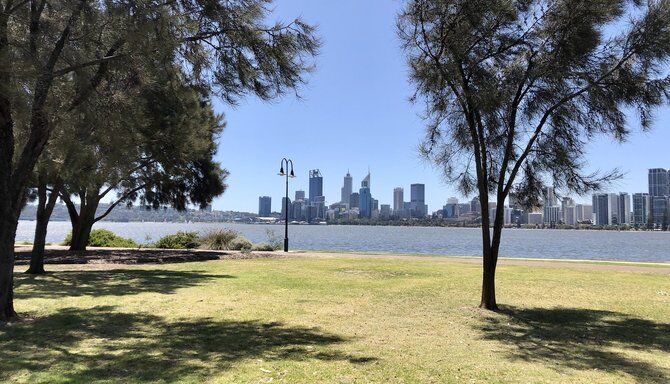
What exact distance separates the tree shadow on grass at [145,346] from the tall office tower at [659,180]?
1159 cm

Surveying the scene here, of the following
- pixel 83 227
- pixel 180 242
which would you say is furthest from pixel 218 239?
pixel 83 227

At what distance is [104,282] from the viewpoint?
14.1m

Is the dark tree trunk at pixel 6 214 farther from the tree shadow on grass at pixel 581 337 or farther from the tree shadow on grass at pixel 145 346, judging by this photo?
the tree shadow on grass at pixel 581 337

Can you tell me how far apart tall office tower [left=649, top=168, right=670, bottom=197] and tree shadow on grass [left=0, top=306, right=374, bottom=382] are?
1159 cm

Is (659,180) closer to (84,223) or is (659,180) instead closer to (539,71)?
(539,71)

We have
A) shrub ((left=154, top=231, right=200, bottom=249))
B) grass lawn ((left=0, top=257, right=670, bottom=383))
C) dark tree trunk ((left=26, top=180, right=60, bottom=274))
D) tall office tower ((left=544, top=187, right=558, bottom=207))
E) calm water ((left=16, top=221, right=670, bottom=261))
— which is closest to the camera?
grass lawn ((left=0, top=257, right=670, bottom=383))

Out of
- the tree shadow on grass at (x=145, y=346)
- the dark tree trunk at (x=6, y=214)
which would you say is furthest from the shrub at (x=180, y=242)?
the dark tree trunk at (x=6, y=214)

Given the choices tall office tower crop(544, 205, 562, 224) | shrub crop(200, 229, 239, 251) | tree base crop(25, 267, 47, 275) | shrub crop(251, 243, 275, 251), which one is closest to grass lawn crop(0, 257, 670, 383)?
tree base crop(25, 267, 47, 275)

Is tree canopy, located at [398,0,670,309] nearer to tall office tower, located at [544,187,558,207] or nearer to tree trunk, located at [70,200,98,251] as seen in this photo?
tall office tower, located at [544,187,558,207]

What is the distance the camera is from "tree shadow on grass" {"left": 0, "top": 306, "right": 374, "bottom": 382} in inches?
221

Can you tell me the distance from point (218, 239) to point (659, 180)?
24908 mm

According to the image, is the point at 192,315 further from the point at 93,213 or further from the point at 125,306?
the point at 93,213

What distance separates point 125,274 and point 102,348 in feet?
34.3

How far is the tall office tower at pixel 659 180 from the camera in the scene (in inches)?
545
